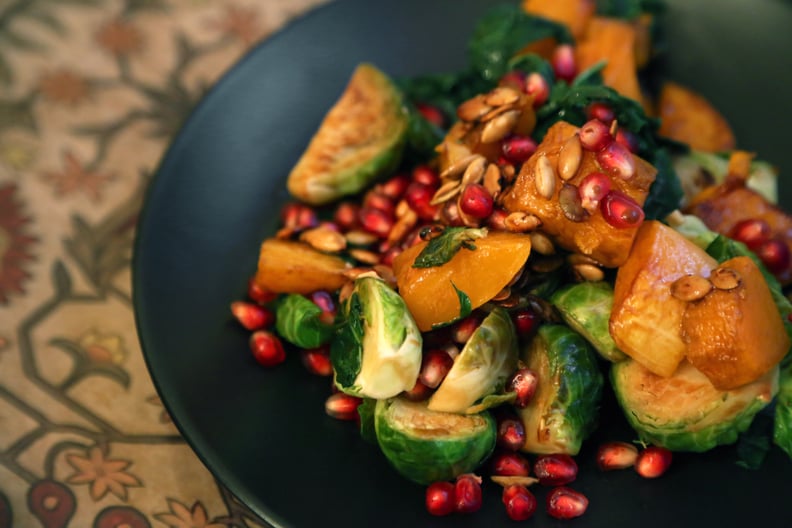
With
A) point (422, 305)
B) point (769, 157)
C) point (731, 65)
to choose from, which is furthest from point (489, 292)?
point (731, 65)

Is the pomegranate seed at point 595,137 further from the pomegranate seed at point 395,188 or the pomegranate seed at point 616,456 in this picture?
the pomegranate seed at point 616,456

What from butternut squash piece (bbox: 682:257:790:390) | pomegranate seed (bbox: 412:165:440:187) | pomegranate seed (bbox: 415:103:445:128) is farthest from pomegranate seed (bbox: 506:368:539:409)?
pomegranate seed (bbox: 415:103:445:128)

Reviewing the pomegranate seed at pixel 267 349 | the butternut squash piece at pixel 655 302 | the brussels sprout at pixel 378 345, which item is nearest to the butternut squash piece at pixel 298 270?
the pomegranate seed at pixel 267 349

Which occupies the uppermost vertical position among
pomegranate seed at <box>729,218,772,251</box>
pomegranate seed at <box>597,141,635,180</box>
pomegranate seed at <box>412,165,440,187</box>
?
pomegranate seed at <box>597,141,635,180</box>

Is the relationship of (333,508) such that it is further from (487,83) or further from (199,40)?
(199,40)

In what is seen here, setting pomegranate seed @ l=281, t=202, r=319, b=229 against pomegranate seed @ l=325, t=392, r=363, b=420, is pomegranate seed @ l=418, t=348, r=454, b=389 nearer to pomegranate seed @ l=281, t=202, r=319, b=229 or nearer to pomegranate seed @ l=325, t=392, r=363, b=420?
pomegranate seed @ l=325, t=392, r=363, b=420

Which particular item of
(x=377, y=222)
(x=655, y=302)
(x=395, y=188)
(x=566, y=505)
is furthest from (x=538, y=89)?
(x=566, y=505)
